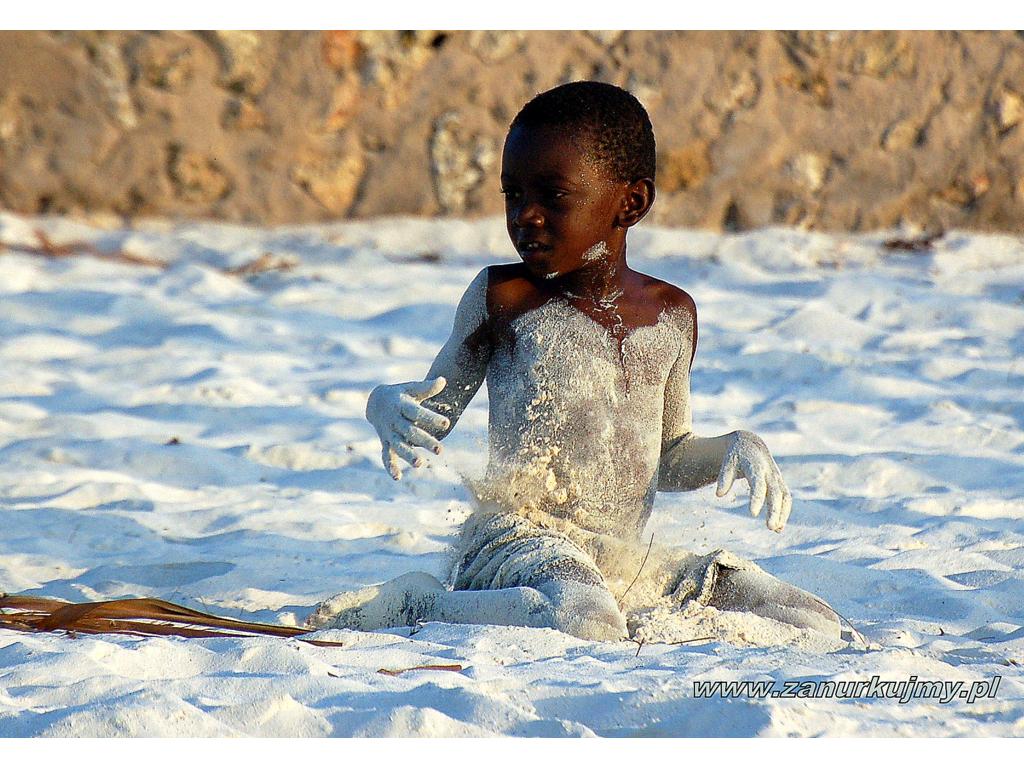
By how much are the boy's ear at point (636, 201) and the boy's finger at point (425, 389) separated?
56 cm

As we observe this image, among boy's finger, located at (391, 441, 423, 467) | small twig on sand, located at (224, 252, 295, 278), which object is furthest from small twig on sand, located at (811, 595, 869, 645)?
small twig on sand, located at (224, 252, 295, 278)

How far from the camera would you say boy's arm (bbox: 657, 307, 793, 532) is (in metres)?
3.04

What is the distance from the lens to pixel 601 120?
120 inches

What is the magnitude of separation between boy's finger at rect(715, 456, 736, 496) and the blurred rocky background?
4056 mm

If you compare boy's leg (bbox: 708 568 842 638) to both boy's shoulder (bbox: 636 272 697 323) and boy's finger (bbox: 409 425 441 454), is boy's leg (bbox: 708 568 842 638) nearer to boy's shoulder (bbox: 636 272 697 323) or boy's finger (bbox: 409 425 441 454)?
boy's shoulder (bbox: 636 272 697 323)

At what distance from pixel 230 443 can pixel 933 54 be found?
164 inches

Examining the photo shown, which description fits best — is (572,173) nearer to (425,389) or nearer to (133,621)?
(425,389)

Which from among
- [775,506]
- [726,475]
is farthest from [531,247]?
[775,506]

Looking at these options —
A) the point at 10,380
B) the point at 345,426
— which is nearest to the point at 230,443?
the point at 345,426

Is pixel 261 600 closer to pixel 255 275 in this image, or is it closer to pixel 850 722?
pixel 850 722

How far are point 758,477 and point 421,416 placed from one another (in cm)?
74

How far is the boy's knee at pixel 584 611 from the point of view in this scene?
2766 millimetres

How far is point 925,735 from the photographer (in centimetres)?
223

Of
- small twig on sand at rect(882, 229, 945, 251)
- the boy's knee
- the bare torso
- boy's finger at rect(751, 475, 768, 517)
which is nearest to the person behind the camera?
the boy's knee
